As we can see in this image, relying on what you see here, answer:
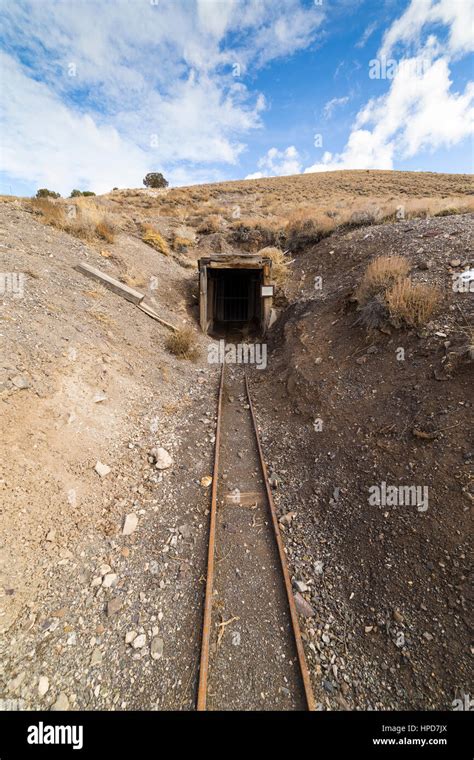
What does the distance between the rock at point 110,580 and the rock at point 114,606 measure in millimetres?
194

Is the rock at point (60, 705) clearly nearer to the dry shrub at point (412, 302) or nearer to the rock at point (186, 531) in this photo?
the rock at point (186, 531)

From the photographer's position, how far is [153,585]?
145 inches

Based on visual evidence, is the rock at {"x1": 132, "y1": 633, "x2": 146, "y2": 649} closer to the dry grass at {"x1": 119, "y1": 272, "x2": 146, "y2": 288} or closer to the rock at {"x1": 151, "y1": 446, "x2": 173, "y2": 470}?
the rock at {"x1": 151, "y1": 446, "x2": 173, "y2": 470}

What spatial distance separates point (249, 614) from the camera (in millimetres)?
3418

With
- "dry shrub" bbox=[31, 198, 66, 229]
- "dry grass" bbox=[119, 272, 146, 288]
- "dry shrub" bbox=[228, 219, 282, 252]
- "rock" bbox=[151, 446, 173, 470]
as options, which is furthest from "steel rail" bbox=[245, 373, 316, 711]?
"dry shrub" bbox=[228, 219, 282, 252]

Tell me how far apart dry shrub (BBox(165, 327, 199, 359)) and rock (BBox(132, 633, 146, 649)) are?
294 inches

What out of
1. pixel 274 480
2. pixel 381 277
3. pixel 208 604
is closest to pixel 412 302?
pixel 381 277

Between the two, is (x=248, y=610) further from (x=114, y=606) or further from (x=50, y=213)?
(x=50, y=213)

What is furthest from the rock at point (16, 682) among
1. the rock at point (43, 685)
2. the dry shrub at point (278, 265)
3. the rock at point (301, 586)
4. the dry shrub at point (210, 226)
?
the dry shrub at point (210, 226)

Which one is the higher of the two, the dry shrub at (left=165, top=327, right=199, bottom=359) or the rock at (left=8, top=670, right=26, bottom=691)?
the dry shrub at (left=165, top=327, right=199, bottom=359)

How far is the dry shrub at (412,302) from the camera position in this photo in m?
5.86

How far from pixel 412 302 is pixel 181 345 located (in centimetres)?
666

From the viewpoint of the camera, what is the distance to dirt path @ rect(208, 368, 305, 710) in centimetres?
282
